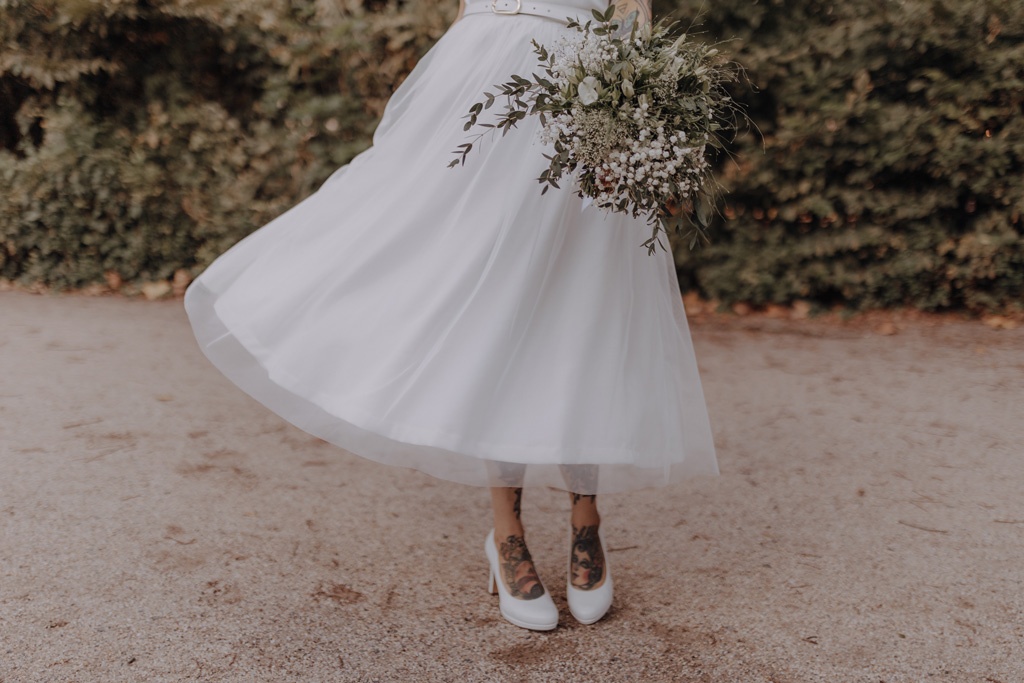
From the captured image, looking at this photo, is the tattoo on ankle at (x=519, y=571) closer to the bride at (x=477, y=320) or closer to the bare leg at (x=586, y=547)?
the bride at (x=477, y=320)

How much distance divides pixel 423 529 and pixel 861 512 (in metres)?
1.61

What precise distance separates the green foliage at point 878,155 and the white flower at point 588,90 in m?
3.30

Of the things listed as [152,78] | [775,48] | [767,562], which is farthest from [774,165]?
[152,78]

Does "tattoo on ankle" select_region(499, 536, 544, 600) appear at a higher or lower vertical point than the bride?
lower

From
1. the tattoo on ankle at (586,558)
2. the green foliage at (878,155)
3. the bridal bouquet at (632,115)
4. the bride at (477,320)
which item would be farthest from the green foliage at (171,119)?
the tattoo on ankle at (586,558)

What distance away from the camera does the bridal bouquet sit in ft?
6.41

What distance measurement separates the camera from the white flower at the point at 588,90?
1.94 metres

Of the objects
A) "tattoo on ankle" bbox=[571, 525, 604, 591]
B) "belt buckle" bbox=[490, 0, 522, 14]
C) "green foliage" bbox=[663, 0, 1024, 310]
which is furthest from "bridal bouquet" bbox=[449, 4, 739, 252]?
"green foliage" bbox=[663, 0, 1024, 310]

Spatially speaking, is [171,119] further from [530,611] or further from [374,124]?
[530,611]

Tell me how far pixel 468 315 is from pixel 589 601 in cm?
92

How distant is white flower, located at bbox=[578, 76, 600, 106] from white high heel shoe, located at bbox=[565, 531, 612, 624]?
1372 mm

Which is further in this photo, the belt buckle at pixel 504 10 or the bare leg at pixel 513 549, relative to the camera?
the bare leg at pixel 513 549

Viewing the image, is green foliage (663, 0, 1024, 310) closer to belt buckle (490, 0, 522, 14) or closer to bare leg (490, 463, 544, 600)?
belt buckle (490, 0, 522, 14)

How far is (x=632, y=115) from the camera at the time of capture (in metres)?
1.96
